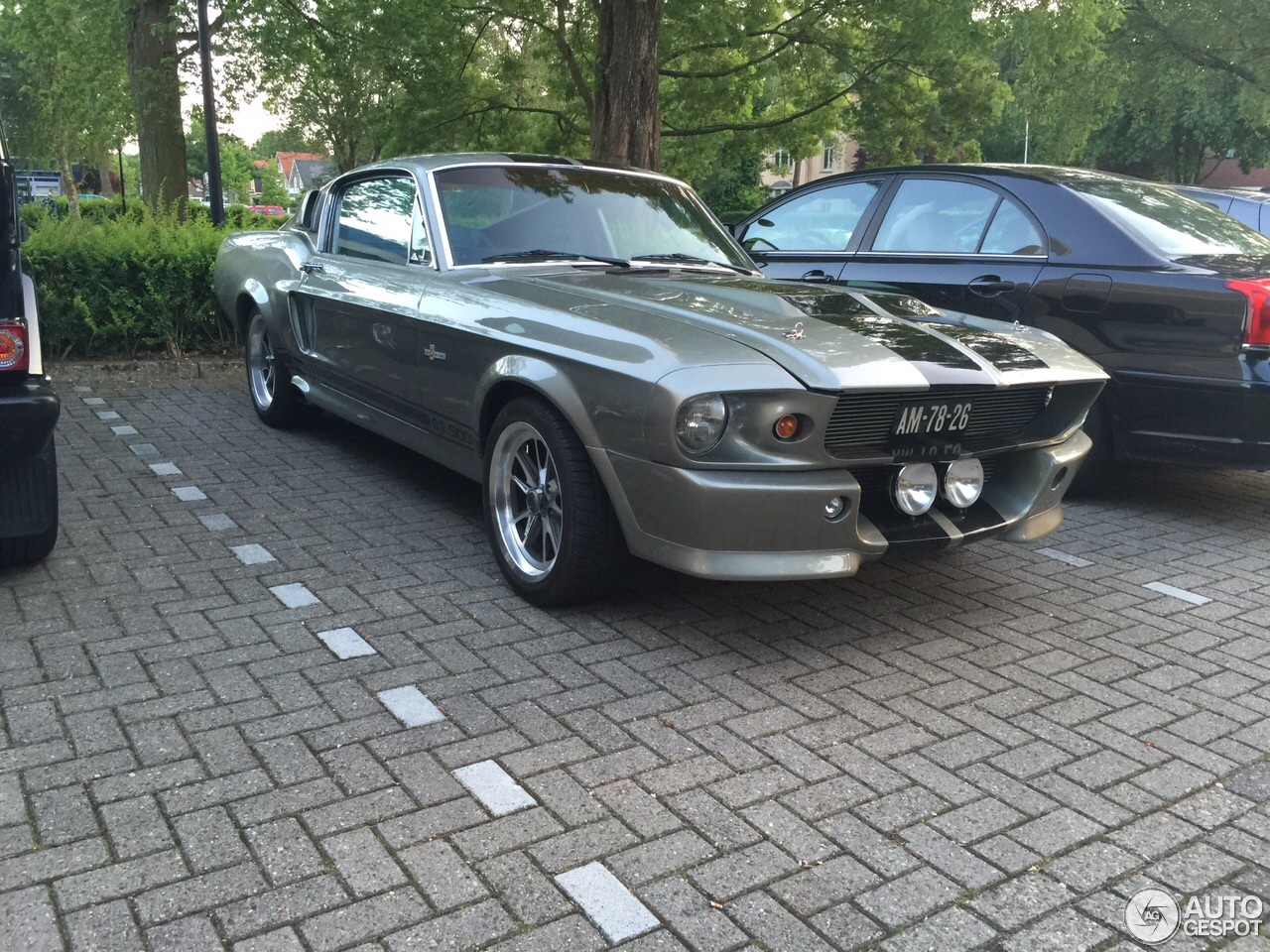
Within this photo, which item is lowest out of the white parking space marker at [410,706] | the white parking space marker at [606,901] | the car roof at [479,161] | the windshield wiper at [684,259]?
the white parking space marker at [606,901]

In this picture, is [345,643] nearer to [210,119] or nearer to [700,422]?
[700,422]

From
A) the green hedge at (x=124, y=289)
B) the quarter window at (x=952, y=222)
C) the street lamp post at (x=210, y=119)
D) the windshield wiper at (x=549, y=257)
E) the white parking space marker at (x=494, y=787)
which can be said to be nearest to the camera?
the white parking space marker at (x=494, y=787)

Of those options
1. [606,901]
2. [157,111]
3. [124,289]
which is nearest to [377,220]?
[606,901]

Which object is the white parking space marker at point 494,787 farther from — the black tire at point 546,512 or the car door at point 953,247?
the car door at point 953,247

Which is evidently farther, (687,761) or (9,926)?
(687,761)

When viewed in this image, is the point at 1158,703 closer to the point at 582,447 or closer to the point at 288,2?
the point at 582,447

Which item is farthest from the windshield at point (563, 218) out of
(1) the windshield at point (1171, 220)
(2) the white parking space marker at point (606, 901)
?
(2) the white parking space marker at point (606, 901)

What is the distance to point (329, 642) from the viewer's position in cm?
382

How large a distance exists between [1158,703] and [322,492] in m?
4.01

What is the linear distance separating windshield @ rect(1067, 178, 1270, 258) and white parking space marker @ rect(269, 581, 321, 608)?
4405mm

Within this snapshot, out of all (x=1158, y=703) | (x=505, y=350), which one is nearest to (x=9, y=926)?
(x=505, y=350)

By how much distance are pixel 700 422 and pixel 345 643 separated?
1.46 metres

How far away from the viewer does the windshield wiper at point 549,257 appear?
4.95 metres

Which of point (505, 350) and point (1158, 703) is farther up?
point (505, 350)
